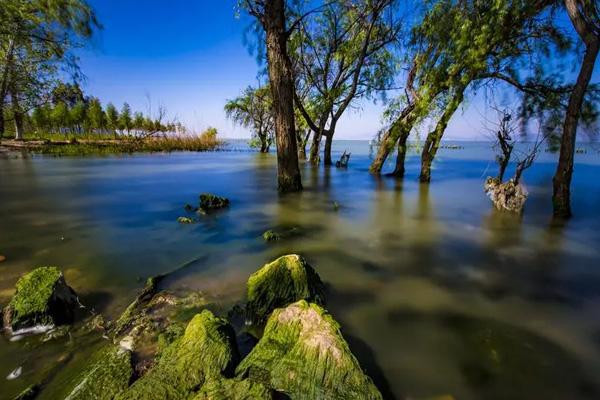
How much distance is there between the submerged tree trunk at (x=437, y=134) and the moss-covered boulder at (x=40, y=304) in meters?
11.0

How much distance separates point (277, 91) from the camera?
8594mm

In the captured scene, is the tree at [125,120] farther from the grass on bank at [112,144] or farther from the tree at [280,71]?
the tree at [280,71]

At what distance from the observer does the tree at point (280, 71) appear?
26.5 ft

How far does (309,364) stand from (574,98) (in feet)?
24.5

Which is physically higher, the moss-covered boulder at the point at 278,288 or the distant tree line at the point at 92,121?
the distant tree line at the point at 92,121

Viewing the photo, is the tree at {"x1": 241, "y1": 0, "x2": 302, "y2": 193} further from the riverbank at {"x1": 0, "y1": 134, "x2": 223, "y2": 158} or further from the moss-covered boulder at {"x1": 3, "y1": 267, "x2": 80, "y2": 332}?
the riverbank at {"x1": 0, "y1": 134, "x2": 223, "y2": 158}

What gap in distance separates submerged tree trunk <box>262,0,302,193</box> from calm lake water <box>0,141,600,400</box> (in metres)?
1.62

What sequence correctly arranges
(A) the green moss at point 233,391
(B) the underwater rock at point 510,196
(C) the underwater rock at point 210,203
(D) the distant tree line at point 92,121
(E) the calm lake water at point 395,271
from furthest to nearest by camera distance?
(D) the distant tree line at point 92,121 → (B) the underwater rock at point 510,196 → (C) the underwater rock at point 210,203 → (E) the calm lake water at point 395,271 → (A) the green moss at point 233,391

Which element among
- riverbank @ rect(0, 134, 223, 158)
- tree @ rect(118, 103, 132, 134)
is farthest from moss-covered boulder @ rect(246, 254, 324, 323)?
tree @ rect(118, 103, 132, 134)

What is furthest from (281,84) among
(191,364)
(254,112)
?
(254,112)

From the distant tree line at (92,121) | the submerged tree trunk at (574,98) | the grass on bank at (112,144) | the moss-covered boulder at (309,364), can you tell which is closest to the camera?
the moss-covered boulder at (309,364)

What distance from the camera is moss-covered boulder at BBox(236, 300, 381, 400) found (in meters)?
1.72

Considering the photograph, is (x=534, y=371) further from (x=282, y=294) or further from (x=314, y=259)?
(x=314, y=259)

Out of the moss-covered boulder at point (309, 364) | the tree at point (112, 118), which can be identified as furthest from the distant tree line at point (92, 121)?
the moss-covered boulder at point (309, 364)
